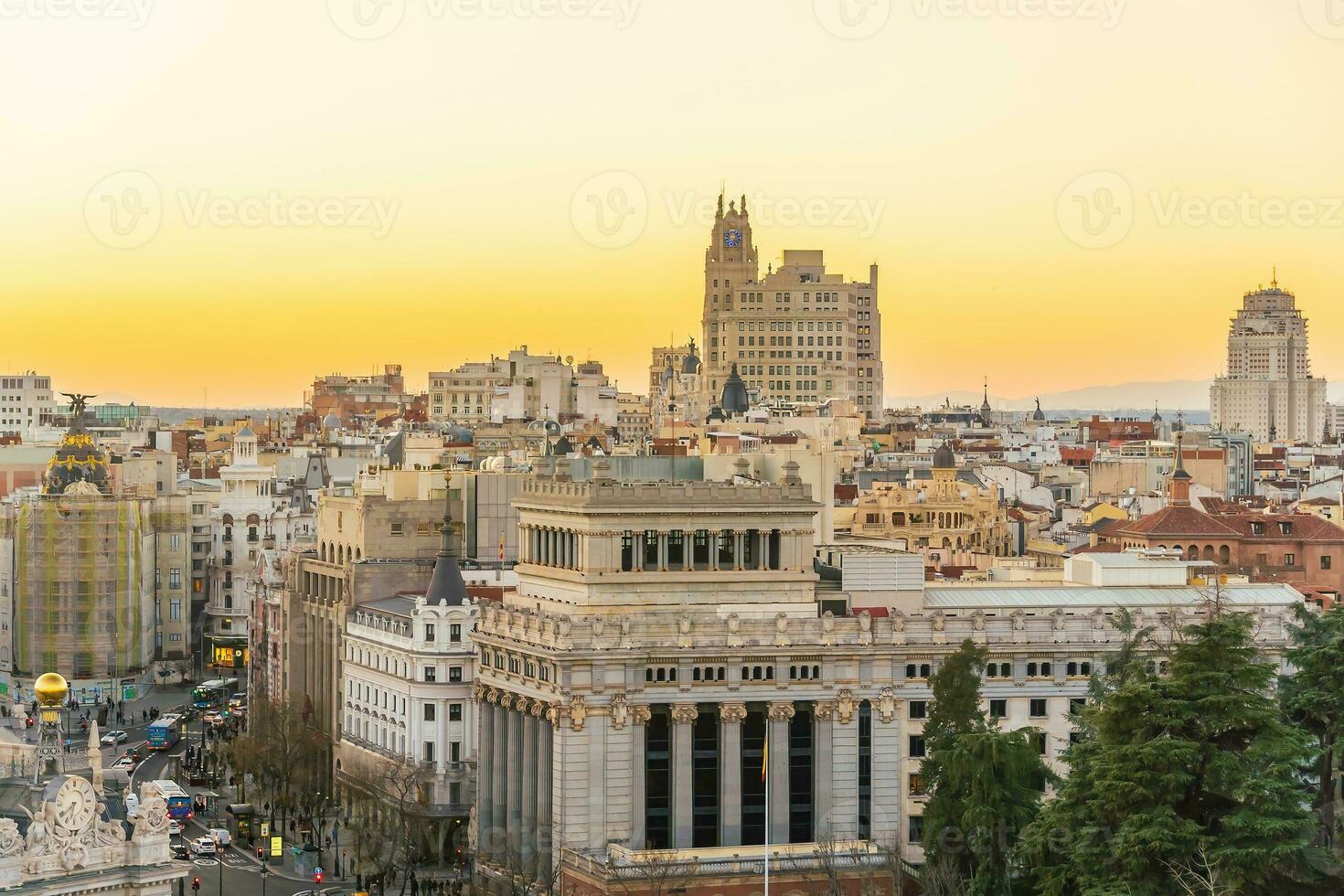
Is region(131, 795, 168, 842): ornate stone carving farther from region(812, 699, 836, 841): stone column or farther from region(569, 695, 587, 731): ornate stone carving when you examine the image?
region(812, 699, 836, 841): stone column

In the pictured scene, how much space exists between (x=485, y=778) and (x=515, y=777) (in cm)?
405

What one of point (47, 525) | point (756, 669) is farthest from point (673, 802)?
point (47, 525)

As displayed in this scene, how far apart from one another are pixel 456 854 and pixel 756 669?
65.4ft

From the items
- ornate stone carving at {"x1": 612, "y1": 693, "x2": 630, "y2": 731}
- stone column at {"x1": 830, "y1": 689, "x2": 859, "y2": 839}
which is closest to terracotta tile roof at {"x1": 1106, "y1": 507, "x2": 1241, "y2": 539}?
stone column at {"x1": 830, "y1": 689, "x2": 859, "y2": 839}

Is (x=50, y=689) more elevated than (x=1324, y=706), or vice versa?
(x=50, y=689)

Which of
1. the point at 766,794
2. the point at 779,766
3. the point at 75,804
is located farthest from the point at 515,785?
the point at 75,804

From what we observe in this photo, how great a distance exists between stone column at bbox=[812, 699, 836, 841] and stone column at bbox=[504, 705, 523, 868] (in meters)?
10.6

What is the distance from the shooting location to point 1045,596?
120 metres

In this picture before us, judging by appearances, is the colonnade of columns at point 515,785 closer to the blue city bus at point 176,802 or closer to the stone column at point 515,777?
the stone column at point 515,777

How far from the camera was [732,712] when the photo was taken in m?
Result: 110

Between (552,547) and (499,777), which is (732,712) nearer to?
(499,777)

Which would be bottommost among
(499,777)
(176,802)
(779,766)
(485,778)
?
(176,802)

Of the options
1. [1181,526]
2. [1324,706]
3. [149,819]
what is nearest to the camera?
[149,819]

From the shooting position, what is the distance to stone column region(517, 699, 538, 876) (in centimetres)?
11162
